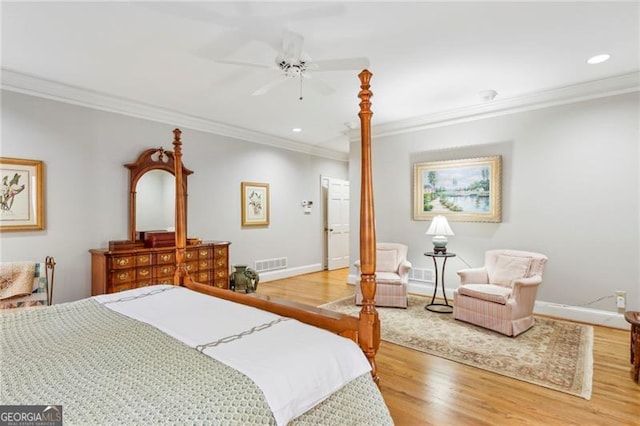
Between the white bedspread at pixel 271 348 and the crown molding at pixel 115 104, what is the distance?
112 inches

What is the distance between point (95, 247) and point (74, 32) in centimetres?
236

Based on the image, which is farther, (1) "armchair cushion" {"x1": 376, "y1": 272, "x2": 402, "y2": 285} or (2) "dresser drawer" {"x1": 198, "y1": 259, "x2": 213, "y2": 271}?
(2) "dresser drawer" {"x1": 198, "y1": 259, "x2": 213, "y2": 271}

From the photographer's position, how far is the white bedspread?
117 cm

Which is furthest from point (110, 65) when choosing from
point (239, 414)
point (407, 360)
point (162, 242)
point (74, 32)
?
point (407, 360)

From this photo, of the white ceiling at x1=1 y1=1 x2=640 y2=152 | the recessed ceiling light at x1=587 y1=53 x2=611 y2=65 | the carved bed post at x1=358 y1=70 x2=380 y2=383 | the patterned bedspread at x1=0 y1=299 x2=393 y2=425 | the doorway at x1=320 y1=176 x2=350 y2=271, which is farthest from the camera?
the doorway at x1=320 y1=176 x2=350 y2=271

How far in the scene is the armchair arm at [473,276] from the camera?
3799mm

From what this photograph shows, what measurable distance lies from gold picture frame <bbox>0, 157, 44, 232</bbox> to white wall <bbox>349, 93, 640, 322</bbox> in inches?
192

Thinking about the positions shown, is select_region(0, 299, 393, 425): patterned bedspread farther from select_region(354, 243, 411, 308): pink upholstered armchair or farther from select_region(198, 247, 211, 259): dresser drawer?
select_region(354, 243, 411, 308): pink upholstered armchair

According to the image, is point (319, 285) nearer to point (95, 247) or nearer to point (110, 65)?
point (95, 247)

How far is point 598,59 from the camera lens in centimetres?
301

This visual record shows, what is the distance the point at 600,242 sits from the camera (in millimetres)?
3576

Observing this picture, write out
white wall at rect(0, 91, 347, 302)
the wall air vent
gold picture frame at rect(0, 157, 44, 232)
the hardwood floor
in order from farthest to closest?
the wall air vent
white wall at rect(0, 91, 347, 302)
gold picture frame at rect(0, 157, 44, 232)
the hardwood floor

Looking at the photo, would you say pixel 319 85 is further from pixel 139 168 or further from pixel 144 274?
pixel 144 274

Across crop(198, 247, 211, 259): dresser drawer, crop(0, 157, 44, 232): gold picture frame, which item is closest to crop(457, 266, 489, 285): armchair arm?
crop(198, 247, 211, 259): dresser drawer
